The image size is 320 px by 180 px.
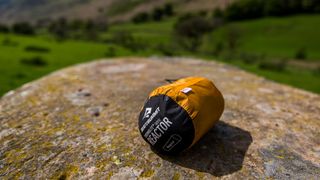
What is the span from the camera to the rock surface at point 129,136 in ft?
18.3

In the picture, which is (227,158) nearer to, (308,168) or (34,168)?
(308,168)

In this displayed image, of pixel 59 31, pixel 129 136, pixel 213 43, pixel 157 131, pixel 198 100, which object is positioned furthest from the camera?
pixel 213 43

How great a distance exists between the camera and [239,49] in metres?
82.3

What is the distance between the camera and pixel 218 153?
6180 millimetres

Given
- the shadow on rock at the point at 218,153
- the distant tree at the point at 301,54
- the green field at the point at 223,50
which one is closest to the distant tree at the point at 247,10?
the green field at the point at 223,50

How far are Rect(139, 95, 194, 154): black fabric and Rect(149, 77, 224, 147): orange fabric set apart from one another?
0.10 metres

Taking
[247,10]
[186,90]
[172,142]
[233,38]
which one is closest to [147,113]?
[172,142]

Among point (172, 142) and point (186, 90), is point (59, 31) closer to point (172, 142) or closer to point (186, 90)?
point (186, 90)

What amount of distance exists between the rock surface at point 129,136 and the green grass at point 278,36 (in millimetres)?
67723

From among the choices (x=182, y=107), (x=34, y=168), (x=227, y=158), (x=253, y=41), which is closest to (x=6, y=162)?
(x=34, y=168)

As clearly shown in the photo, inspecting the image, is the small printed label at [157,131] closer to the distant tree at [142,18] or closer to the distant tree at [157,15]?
the distant tree at [157,15]

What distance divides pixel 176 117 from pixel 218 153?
128cm

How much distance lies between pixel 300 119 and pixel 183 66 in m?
7.34

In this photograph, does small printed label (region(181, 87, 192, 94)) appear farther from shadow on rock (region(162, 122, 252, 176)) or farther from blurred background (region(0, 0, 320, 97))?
blurred background (region(0, 0, 320, 97))
